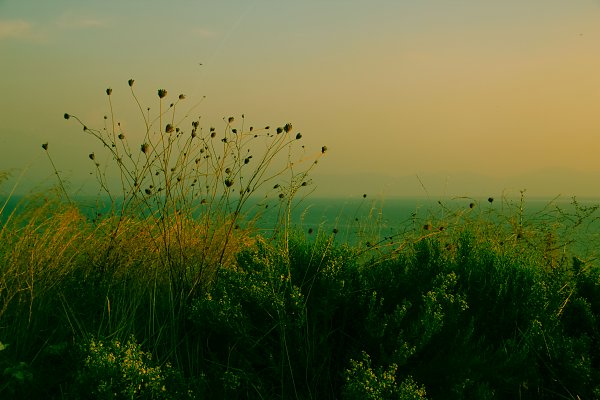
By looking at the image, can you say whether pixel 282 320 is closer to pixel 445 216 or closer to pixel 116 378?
pixel 116 378

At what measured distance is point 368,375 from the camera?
124 inches

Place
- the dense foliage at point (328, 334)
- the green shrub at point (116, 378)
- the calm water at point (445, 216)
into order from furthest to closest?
the calm water at point (445, 216)
the dense foliage at point (328, 334)
the green shrub at point (116, 378)

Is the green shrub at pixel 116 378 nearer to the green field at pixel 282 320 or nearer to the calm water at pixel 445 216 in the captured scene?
the green field at pixel 282 320

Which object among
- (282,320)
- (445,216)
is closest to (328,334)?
(282,320)

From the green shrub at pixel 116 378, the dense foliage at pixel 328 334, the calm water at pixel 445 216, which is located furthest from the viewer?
the calm water at pixel 445 216

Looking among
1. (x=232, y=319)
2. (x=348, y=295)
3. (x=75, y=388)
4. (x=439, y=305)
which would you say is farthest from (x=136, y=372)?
(x=439, y=305)

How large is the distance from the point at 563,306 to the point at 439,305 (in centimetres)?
121

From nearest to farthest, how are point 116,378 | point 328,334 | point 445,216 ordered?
1. point 116,378
2. point 328,334
3. point 445,216

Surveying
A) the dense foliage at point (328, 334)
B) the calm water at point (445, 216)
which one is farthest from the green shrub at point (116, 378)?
the calm water at point (445, 216)

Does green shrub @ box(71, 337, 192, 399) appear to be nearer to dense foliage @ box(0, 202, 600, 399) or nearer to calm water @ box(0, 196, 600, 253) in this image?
dense foliage @ box(0, 202, 600, 399)

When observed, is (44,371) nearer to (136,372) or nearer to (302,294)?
(136,372)

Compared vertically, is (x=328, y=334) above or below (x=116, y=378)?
above

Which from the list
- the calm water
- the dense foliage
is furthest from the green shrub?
the calm water

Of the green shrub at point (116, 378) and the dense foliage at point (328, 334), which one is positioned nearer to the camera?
the green shrub at point (116, 378)
